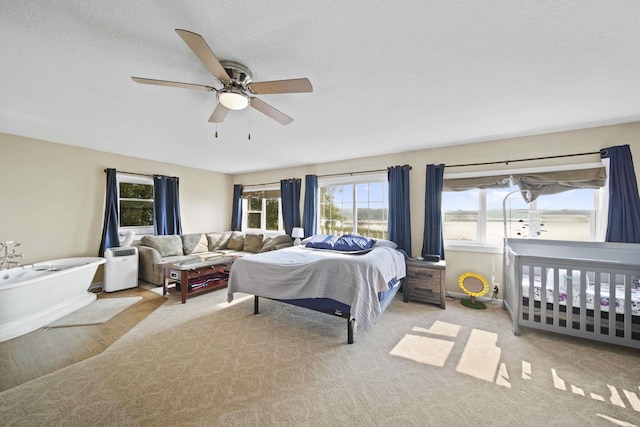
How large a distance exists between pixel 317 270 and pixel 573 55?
2667mm

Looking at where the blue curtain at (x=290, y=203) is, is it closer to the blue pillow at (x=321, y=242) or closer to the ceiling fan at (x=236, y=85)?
the blue pillow at (x=321, y=242)

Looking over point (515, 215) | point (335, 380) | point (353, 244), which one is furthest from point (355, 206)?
point (335, 380)

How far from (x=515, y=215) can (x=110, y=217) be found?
6802 mm

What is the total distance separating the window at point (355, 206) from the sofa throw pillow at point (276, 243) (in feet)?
2.47

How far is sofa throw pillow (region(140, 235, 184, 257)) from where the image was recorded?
461 cm

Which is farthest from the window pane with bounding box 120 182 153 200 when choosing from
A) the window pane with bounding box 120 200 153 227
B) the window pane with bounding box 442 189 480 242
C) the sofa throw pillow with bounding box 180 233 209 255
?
the window pane with bounding box 442 189 480 242

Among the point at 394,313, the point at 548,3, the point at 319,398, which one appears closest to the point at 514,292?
the point at 394,313

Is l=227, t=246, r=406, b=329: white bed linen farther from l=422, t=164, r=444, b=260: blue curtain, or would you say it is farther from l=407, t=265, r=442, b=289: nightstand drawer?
l=422, t=164, r=444, b=260: blue curtain

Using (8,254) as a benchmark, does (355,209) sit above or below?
above

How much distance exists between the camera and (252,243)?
18.2 feet

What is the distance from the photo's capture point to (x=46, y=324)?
2758mm

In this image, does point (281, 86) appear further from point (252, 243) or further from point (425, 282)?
point (252, 243)

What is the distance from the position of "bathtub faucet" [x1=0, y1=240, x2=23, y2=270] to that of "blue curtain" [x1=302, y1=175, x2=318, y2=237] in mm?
4296

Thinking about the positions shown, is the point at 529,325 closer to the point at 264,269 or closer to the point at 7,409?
the point at 264,269
